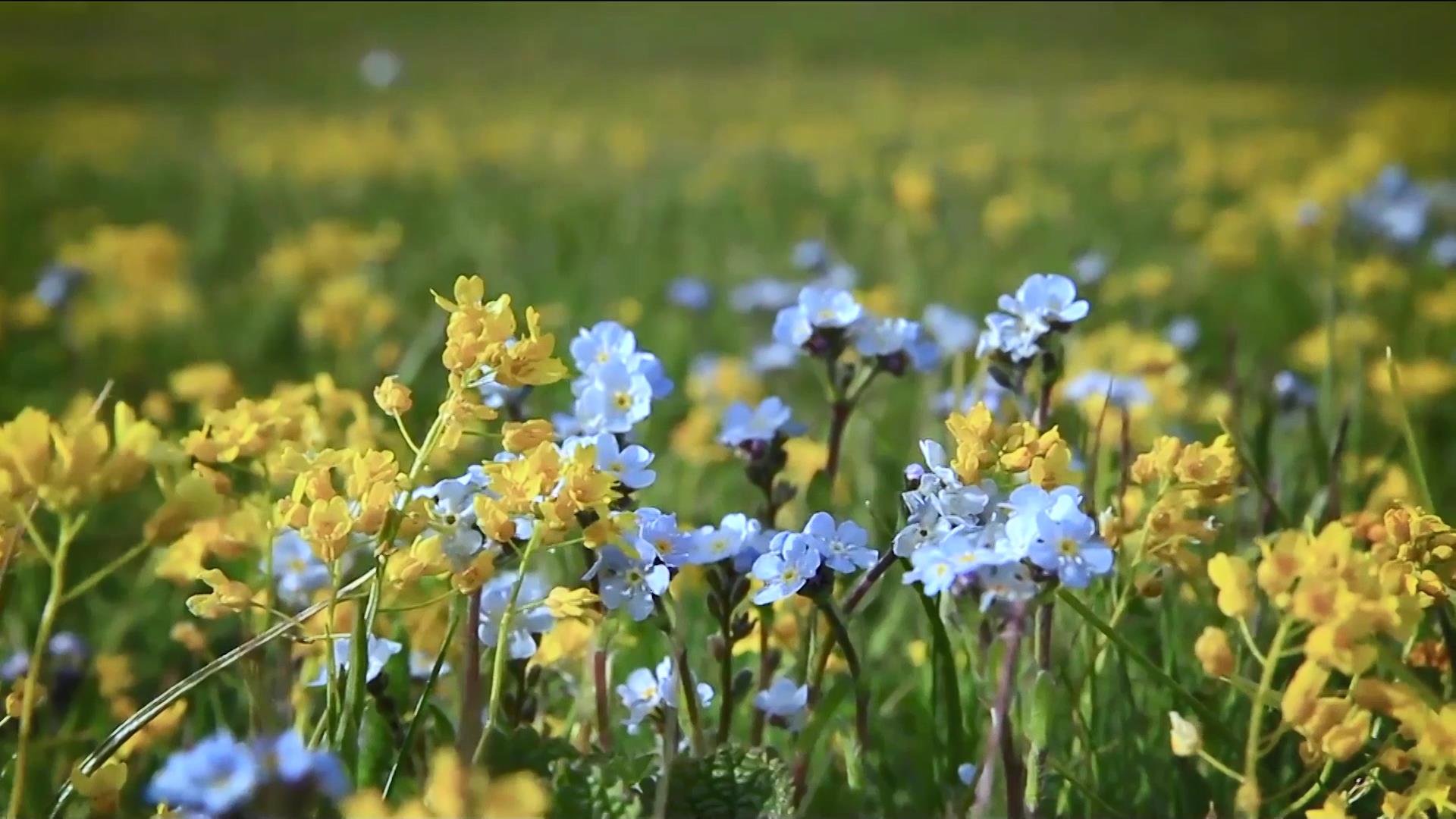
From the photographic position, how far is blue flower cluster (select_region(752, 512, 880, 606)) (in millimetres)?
446

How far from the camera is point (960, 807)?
49 centimetres

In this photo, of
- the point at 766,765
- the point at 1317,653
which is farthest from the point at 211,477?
the point at 1317,653

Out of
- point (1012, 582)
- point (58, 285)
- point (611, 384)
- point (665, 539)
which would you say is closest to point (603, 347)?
point (611, 384)

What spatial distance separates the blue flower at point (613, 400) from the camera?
53 centimetres

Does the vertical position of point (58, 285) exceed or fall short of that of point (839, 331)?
it exceeds it

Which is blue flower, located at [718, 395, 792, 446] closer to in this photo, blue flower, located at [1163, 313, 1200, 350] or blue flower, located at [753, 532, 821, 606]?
blue flower, located at [753, 532, 821, 606]

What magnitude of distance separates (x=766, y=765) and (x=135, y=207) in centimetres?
145

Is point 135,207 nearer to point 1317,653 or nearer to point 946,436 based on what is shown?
point 946,436

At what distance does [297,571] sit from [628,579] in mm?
228

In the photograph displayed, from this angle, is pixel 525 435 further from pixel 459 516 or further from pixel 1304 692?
pixel 1304 692

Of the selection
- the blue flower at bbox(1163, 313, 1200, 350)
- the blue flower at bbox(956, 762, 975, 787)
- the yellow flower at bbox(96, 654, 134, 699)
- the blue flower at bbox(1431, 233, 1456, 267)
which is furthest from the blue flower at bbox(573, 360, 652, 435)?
the blue flower at bbox(1431, 233, 1456, 267)

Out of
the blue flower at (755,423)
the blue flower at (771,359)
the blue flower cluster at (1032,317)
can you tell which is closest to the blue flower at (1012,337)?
the blue flower cluster at (1032,317)

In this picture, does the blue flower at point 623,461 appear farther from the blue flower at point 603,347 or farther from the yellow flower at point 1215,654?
the yellow flower at point 1215,654

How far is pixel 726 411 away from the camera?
2.14ft
